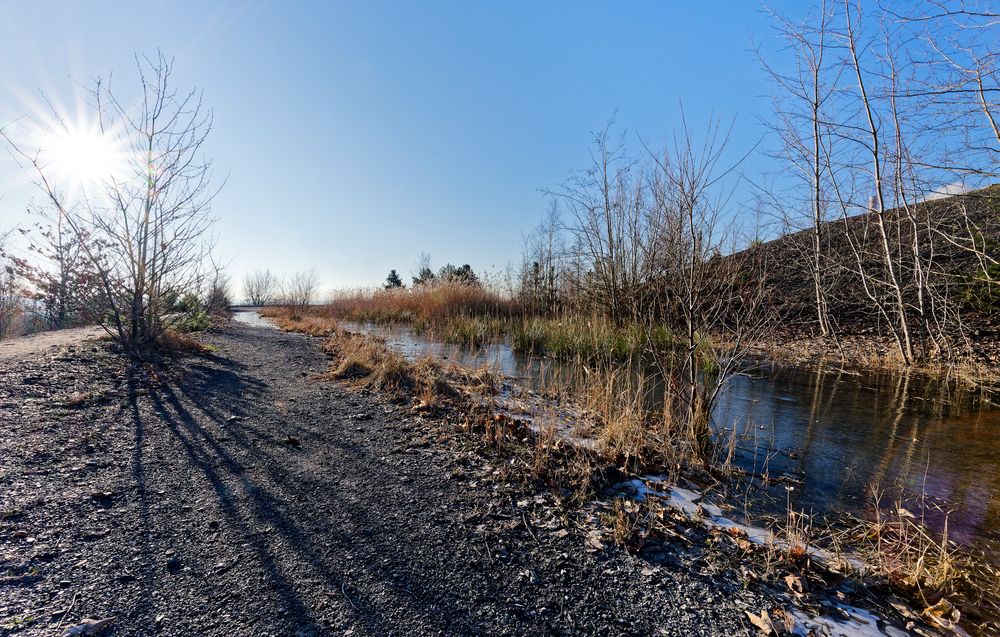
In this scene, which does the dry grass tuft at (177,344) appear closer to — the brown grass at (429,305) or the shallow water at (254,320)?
the brown grass at (429,305)

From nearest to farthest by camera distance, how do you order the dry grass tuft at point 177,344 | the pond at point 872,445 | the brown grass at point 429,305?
the pond at point 872,445
the dry grass tuft at point 177,344
the brown grass at point 429,305

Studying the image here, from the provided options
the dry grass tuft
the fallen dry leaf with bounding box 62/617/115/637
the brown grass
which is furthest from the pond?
the brown grass

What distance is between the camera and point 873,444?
12.3ft

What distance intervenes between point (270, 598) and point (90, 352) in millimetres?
5646

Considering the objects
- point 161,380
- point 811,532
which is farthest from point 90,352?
point 811,532

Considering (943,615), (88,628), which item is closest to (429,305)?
(88,628)

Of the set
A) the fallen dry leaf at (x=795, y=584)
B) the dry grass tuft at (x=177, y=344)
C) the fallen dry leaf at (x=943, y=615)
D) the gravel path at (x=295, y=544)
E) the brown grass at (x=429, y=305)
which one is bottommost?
the fallen dry leaf at (x=943, y=615)

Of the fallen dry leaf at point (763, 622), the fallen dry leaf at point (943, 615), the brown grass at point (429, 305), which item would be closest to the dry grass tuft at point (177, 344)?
the brown grass at point (429, 305)

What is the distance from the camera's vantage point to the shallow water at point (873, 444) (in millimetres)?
2629

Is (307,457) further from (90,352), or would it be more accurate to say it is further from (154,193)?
(154,193)

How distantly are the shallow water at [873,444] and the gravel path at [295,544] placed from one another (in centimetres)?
151

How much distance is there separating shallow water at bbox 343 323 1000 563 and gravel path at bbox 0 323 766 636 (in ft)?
4.96

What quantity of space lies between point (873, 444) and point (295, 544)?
4816mm

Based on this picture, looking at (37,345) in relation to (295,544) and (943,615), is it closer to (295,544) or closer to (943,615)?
(295,544)
